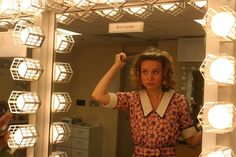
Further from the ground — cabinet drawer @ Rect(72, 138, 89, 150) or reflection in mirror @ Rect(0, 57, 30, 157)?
reflection in mirror @ Rect(0, 57, 30, 157)

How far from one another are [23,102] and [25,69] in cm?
11

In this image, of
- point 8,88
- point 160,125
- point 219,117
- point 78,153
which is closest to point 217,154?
point 219,117

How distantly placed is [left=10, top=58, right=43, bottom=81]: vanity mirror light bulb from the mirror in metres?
0.08

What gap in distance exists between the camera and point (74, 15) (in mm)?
1235

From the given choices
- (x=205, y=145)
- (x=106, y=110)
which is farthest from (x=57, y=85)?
(x=205, y=145)

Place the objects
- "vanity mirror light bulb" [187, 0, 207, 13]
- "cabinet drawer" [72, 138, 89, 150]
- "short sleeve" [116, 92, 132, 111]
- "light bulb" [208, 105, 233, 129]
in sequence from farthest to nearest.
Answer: "cabinet drawer" [72, 138, 89, 150] → "short sleeve" [116, 92, 132, 111] → "vanity mirror light bulb" [187, 0, 207, 13] → "light bulb" [208, 105, 233, 129]

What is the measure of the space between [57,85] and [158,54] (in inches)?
15.8

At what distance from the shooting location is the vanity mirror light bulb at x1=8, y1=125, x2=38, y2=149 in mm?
1195

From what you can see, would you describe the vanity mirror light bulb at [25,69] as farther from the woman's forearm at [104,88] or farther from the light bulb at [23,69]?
the woman's forearm at [104,88]

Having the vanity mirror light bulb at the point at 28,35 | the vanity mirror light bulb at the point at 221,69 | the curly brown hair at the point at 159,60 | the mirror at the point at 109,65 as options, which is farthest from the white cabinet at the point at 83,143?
the vanity mirror light bulb at the point at 221,69

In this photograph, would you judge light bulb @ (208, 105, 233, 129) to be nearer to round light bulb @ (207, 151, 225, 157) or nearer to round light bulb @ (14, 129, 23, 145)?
round light bulb @ (207, 151, 225, 157)

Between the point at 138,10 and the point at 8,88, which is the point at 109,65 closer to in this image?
the point at 138,10

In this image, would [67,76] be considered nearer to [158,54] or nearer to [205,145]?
[158,54]

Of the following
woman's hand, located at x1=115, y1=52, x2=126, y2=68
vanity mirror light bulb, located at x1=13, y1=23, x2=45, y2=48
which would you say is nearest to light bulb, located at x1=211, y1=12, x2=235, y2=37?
woman's hand, located at x1=115, y1=52, x2=126, y2=68
